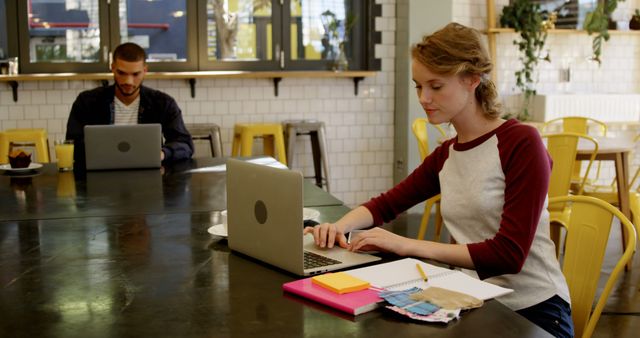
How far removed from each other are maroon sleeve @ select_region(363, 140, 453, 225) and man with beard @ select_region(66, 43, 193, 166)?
2.16 m

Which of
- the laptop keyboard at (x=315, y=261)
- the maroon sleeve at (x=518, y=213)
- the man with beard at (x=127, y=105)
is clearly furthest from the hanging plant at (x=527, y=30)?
the laptop keyboard at (x=315, y=261)

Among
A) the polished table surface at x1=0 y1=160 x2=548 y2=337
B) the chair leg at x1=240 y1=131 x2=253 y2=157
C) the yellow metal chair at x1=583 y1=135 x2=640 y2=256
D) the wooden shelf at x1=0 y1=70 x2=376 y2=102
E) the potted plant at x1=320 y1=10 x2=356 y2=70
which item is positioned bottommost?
the yellow metal chair at x1=583 y1=135 x2=640 y2=256

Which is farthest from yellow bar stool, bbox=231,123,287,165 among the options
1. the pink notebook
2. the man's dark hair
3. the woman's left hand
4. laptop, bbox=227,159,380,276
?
the pink notebook

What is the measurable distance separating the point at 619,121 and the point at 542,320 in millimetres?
5642

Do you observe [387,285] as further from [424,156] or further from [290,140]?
[290,140]

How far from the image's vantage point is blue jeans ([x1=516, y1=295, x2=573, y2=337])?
6.77 feet

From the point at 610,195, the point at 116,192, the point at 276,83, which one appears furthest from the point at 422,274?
the point at 276,83

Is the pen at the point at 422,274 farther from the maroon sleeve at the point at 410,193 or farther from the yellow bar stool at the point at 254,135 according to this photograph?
the yellow bar stool at the point at 254,135

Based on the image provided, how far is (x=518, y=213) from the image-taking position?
6.66 ft

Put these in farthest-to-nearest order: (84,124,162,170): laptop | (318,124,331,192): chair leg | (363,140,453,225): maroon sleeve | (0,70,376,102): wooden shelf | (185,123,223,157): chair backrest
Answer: (318,124,331,192): chair leg < (185,123,223,157): chair backrest < (0,70,376,102): wooden shelf < (84,124,162,170): laptop < (363,140,453,225): maroon sleeve

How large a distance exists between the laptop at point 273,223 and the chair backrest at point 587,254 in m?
0.66

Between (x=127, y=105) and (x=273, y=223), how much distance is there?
9.11ft

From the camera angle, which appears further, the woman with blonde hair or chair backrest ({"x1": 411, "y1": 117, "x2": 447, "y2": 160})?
chair backrest ({"x1": 411, "y1": 117, "x2": 447, "y2": 160})

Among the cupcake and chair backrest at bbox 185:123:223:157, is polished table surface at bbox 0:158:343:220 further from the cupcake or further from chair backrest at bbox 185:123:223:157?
chair backrest at bbox 185:123:223:157
